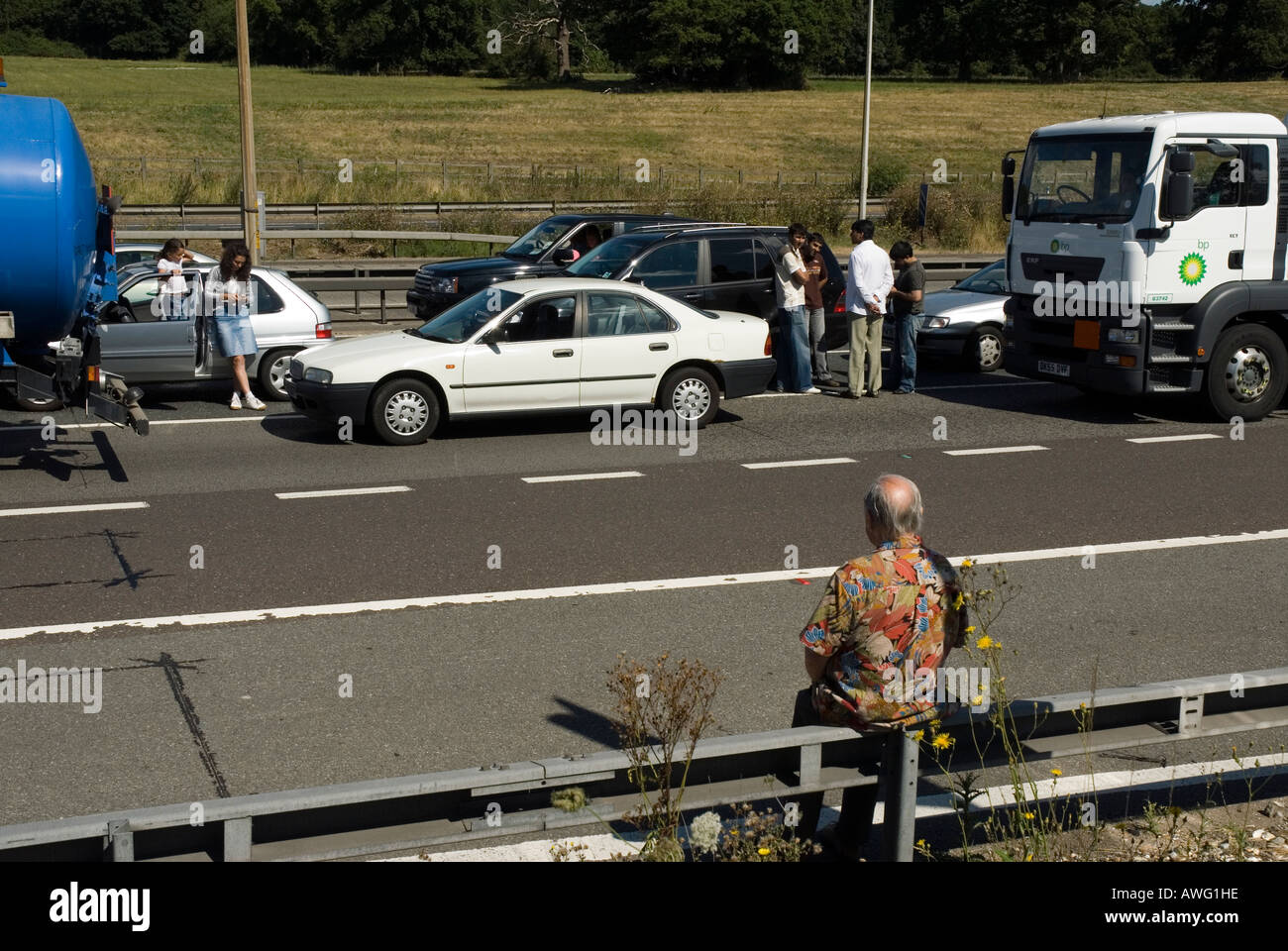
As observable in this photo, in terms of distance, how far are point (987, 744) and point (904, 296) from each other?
1185 cm

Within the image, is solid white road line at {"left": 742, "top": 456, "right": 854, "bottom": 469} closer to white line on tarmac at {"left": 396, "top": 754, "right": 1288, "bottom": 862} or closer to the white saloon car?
the white saloon car

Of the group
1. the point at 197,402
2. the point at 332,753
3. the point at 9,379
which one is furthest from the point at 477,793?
the point at 197,402

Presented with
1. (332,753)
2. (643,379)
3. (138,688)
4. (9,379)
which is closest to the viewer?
(332,753)

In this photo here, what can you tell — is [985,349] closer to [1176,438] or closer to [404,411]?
[1176,438]

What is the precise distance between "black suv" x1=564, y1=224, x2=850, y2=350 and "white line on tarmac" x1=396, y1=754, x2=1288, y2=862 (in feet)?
37.4

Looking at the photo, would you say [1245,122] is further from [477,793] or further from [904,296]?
[477,793]

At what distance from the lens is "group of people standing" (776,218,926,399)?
1582cm

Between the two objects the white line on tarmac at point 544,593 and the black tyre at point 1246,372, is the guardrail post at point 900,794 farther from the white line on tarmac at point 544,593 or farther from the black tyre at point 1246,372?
the black tyre at point 1246,372

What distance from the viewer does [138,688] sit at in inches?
275

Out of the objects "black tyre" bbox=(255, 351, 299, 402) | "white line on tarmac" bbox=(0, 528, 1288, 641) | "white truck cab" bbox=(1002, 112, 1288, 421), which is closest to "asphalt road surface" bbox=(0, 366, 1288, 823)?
"white line on tarmac" bbox=(0, 528, 1288, 641)

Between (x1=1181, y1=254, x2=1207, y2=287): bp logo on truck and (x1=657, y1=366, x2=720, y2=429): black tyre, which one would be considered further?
(x1=657, y1=366, x2=720, y2=429): black tyre

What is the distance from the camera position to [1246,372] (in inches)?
580

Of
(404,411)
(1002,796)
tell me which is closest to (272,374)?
(404,411)

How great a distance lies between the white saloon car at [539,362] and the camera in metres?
13.3
